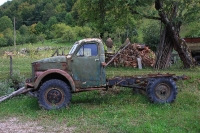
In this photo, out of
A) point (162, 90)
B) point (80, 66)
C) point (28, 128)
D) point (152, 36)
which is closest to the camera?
point (28, 128)

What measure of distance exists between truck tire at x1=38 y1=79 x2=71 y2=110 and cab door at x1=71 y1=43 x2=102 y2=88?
513mm

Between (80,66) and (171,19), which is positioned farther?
(171,19)

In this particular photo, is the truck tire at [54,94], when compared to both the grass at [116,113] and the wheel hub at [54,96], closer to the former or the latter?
the wheel hub at [54,96]

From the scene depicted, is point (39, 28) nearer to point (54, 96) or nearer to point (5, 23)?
point (5, 23)

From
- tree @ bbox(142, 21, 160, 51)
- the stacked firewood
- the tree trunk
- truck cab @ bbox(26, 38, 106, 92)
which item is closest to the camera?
truck cab @ bbox(26, 38, 106, 92)

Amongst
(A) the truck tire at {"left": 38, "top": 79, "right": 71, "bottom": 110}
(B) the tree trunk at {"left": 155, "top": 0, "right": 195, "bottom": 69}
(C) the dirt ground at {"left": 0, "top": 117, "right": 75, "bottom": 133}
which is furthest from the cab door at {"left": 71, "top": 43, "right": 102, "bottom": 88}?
(B) the tree trunk at {"left": 155, "top": 0, "right": 195, "bottom": 69}

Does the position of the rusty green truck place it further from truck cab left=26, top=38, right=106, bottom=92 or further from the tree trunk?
the tree trunk

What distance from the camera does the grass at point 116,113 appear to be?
24.0ft

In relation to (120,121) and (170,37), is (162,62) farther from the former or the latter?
(120,121)

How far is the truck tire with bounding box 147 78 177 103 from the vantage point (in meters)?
9.57

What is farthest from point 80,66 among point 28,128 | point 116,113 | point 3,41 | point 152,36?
point 3,41

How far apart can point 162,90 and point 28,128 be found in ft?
14.8

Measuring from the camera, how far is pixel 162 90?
9.68 meters

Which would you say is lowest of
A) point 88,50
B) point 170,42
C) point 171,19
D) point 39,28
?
point 88,50
